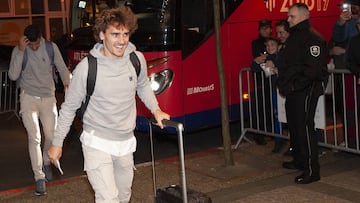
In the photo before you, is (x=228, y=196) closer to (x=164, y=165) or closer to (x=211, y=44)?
(x=164, y=165)

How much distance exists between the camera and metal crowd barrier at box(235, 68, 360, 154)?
771 centimetres

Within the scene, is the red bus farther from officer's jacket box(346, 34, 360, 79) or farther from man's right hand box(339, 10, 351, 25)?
officer's jacket box(346, 34, 360, 79)

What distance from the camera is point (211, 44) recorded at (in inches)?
345

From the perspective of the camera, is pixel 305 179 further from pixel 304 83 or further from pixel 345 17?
pixel 345 17

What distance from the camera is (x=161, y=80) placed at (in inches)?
330

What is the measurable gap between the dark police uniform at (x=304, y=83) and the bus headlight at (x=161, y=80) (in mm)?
1939

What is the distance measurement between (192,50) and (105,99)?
427cm

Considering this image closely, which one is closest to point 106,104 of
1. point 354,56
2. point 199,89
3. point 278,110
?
point 354,56

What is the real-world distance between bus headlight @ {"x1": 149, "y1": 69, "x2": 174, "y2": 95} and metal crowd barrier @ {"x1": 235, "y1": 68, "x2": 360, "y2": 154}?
1.00 metres

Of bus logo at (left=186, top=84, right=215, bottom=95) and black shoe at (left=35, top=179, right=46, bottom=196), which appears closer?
black shoe at (left=35, top=179, right=46, bottom=196)

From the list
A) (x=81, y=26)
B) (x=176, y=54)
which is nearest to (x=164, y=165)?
(x=176, y=54)

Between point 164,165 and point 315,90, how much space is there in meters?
2.35

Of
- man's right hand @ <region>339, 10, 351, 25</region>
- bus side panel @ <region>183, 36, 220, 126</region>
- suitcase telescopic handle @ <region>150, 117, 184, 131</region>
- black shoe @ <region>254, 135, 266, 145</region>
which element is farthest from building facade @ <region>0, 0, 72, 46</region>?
suitcase telescopic handle @ <region>150, 117, 184, 131</region>

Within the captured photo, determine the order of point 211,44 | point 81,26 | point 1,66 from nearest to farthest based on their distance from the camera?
point 211,44 → point 81,26 → point 1,66
